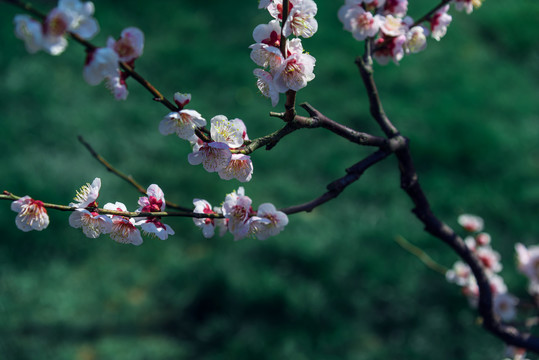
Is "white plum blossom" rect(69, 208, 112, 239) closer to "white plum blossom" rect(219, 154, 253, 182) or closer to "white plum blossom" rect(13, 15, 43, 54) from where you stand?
"white plum blossom" rect(219, 154, 253, 182)

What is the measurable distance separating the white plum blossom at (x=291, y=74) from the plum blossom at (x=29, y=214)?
0.44 meters

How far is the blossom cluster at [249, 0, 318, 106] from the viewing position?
0.77 meters

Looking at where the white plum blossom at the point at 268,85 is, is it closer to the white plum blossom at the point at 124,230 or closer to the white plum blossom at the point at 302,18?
the white plum blossom at the point at 302,18

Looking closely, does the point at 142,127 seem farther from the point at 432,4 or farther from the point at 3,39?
the point at 432,4

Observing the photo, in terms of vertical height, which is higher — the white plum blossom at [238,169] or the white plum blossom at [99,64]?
the white plum blossom at [99,64]

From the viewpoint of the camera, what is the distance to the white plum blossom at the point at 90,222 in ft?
2.77

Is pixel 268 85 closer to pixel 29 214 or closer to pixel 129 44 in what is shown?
pixel 129 44

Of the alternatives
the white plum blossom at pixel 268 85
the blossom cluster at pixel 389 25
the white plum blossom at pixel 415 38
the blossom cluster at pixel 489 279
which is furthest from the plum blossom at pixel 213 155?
the blossom cluster at pixel 489 279

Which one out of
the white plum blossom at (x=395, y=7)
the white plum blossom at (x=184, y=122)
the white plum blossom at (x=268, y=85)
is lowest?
the white plum blossom at (x=184, y=122)

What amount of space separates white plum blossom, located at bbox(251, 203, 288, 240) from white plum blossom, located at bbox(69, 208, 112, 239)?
253 mm

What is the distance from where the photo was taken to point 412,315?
2.04m

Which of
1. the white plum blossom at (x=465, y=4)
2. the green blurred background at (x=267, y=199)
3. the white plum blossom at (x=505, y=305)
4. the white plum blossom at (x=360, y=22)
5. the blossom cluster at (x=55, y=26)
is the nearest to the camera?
the blossom cluster at (x=55, y=26)

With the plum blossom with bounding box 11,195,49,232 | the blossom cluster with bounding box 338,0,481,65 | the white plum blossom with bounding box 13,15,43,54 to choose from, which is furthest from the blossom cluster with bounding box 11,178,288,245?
the blossom cluster with bounding box 338,0,481,65

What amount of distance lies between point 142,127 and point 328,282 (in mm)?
1514
